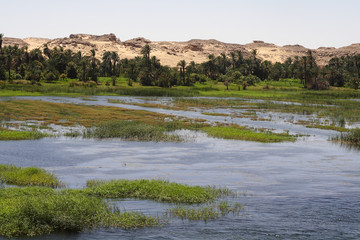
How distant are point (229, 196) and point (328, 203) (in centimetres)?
547

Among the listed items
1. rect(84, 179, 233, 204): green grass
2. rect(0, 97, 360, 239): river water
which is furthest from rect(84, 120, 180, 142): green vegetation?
rect(84, 179, 233, 204): green grass

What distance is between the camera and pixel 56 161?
3453 centimetres

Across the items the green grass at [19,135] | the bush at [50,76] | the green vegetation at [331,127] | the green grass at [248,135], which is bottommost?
the green grass at [19,135]

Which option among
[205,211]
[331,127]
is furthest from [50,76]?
[205,211]

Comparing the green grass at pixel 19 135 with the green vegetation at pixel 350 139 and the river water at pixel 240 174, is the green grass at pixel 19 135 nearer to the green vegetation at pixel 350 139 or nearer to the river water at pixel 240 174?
the river water at pixel 240 174

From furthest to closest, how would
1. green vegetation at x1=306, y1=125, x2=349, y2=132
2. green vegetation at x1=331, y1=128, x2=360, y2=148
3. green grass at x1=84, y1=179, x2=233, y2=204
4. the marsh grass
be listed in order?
green vegetation at x1=306, y1=125, x2=349, y2=132
green vegetation at x1=331, y1=128, x2=360, y2=148
green grass at x1=84, y1=179, x2=233, y2=204
the marsh grass

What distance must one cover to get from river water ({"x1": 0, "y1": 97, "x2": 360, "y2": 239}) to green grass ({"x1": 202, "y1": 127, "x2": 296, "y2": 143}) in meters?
1.64

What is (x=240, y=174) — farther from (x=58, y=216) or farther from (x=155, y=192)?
(x=58, y=216)

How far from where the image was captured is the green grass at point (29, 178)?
25594 millimetres

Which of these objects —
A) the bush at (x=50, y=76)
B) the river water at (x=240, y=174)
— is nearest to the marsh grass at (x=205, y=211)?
the river water at (x=240, y=174)

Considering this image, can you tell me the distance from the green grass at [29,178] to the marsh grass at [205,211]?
28.7 feet

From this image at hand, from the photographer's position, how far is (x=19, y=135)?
44.3 metres

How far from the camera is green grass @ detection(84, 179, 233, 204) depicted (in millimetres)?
22969

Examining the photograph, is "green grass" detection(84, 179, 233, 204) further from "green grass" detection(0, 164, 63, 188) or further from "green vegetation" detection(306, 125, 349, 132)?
"green vegetation" detection(306, 125, 349, 132)
